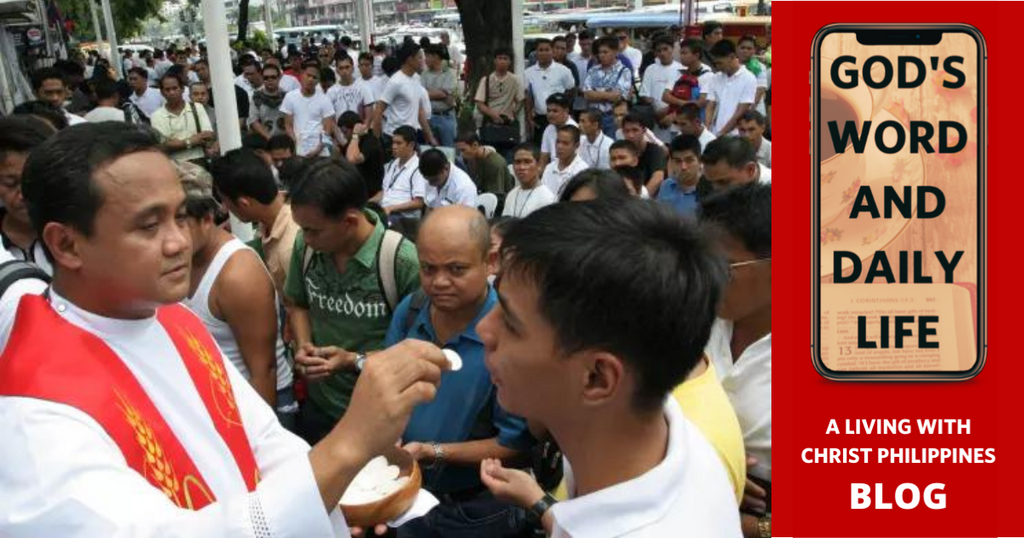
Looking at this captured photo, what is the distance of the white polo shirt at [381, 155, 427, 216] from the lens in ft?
20.2

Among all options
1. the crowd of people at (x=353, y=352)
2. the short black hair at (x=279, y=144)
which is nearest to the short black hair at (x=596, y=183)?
the crowd of people at (x=353, y=352)

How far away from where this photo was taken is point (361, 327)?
3.02 metres

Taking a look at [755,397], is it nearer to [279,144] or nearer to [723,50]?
[279,144]

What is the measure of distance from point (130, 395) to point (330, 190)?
1419 mm

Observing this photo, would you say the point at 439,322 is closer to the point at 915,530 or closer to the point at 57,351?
the point at 57,351

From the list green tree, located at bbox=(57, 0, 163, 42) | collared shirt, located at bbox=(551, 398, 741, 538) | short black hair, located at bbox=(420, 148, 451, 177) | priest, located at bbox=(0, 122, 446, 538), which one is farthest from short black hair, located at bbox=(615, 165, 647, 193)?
green tree, located at bbox=(57, 0, 163, 42)

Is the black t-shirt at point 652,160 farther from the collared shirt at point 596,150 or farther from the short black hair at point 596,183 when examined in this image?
the short black hair at point 596,183

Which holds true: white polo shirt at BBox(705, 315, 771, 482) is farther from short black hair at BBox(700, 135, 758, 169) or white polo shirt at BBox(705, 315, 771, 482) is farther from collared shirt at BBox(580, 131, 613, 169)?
collared shirt at BBox(580, 131, 613, 169)

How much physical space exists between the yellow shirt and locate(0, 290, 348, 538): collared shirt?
0.69 meters

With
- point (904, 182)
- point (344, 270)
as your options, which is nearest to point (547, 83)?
point (344, 270)

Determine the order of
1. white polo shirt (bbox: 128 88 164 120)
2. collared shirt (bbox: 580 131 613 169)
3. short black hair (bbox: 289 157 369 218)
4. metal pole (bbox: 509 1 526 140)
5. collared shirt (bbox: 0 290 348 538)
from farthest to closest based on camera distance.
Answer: white polo shirt (bbox: 128 88 164 120) < metal pole (bbox: 509 1 526 140) < collared shirt (bbox: 580 131 613 169) < short black hair (bbox: 289 157 369 218) < collared shirt (bbox: 0 290 348 538)

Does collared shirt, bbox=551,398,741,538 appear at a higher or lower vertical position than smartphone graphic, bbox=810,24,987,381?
lower

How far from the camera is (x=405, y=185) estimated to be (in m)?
6.25

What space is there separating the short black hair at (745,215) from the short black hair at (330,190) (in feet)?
4.13
